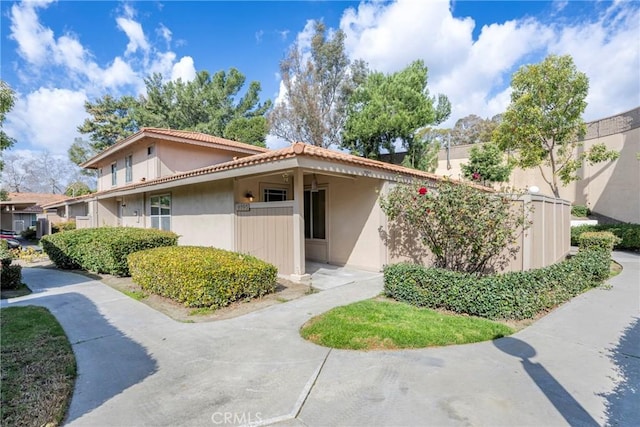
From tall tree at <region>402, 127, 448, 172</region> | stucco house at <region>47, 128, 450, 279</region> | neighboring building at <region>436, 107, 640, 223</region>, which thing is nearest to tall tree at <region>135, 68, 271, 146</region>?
tall tree at <region>402, 127, 448, 172</region>

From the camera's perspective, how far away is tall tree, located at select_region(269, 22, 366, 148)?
26422mm

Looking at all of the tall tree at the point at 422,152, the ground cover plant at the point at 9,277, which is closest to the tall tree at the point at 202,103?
the tall tree at the point at 422,152

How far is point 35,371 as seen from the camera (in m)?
3.81

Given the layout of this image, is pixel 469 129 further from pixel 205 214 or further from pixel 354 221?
pixel 205 214

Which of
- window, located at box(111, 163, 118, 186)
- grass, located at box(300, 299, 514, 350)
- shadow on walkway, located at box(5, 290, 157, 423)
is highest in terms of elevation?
window, located at box(111, 163, 118, 186)

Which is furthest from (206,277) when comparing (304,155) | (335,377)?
(335,377)

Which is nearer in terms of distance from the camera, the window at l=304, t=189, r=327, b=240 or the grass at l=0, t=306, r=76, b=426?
the grass at l=0, t=306, r=76, b=426

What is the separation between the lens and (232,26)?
13219mm

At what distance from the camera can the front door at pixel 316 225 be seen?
10758 millimetres

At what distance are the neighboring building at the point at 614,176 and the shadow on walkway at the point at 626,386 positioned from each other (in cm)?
1837

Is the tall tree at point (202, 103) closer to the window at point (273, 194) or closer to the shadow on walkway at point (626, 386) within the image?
the window at point (273, 194)

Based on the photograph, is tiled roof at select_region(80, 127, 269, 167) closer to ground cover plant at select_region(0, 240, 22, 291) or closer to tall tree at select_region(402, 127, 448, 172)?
ground cover plant at select_region(0, 240, 22, 291)

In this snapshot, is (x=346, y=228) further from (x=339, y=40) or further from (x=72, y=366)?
(x=339, y=40)

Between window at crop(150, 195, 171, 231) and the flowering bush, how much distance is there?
32.9 feet
